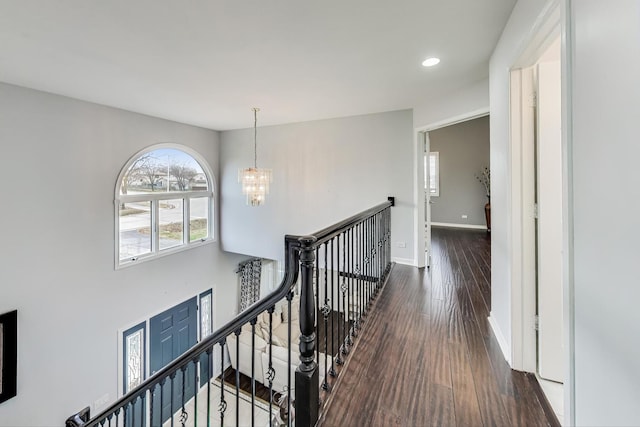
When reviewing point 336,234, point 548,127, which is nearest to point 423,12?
point 548,127

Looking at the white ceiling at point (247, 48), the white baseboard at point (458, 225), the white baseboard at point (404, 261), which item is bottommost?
the white baseboard at point (404, 261)

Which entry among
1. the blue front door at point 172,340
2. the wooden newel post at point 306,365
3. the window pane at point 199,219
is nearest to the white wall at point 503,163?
the wooden newel post at point 306,365

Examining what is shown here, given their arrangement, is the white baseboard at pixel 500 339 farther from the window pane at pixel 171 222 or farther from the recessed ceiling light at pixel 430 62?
the window pane at pixel 171 222

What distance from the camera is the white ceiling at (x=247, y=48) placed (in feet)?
6.12

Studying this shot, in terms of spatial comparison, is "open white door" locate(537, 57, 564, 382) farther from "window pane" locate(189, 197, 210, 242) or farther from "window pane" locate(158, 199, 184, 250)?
"window pane" locate(189, 197, 210, 242)

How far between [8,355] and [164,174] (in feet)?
10.4

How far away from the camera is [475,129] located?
22.2 feet

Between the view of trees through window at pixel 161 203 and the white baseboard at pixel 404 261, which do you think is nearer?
the white baseboard at pixel 404 261

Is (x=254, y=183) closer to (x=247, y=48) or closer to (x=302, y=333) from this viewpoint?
(x=247, y=48)

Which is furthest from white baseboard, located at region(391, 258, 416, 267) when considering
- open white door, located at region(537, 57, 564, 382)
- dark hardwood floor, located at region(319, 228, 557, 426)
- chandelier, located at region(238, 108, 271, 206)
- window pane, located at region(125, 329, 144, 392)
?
window pane, located at region(125, 329, 144, 392)

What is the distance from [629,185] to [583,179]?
0.79ft

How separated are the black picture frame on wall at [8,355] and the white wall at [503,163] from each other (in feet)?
16.7

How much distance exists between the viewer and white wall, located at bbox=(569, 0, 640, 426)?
742 millimetres

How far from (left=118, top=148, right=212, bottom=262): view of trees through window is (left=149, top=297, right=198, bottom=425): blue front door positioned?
4.26 feet
